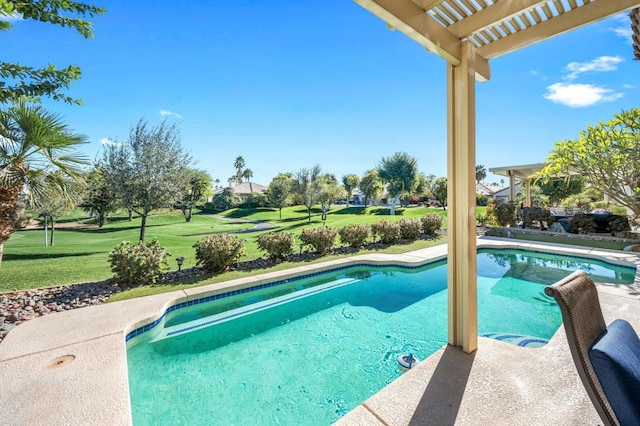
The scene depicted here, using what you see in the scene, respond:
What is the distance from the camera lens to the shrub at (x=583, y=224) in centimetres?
1013

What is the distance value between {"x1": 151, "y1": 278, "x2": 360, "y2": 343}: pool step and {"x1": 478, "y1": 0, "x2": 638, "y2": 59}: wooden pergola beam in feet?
14.2

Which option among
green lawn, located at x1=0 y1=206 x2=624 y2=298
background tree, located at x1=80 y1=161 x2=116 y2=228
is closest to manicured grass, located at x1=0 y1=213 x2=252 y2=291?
green lawn, located at x1=0 y1=206 x2=624 y2=298

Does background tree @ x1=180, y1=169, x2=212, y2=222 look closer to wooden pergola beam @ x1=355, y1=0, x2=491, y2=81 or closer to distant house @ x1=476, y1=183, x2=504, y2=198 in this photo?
wooden pergola beam @ x1=355, y1=0, x2=491, y2=81

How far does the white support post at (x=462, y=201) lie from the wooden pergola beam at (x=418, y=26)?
0.49 ft

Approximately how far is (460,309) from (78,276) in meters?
6.59

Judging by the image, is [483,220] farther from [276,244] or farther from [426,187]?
[426,187]

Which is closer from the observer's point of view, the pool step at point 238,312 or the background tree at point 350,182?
the pool step at point 238,312

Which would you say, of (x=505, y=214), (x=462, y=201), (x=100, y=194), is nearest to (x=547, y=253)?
(x=505, y=214)

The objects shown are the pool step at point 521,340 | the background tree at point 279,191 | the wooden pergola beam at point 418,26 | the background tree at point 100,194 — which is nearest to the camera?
the wooden pergola beam at point 418,26

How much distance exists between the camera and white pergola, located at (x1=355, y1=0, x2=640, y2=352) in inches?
79.7

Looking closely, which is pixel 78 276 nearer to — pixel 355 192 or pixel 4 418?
pixel 4 418

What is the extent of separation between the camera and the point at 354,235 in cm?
830

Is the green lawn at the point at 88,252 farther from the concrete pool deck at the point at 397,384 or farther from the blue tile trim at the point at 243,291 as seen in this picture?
the concrete pool deck at the point at 397,384

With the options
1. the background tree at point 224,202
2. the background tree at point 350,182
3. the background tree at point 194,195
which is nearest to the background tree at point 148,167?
the background tree at point 194,195
